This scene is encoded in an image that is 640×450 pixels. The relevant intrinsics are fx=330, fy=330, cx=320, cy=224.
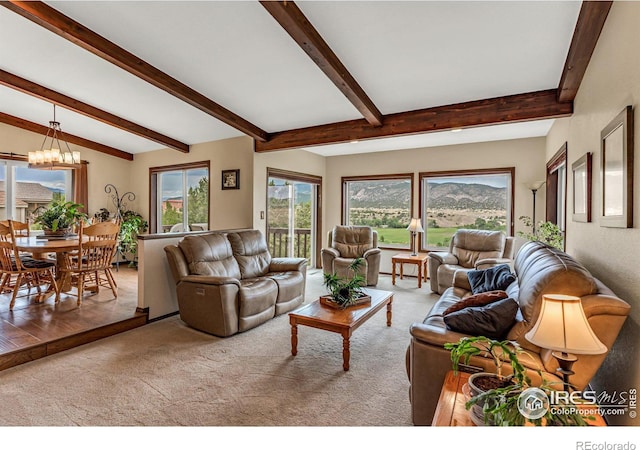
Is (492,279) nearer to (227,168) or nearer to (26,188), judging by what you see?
(227,168)

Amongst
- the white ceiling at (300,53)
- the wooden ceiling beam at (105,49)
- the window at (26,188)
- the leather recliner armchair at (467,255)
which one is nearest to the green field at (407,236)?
the leather recliner armchair at (467,255)

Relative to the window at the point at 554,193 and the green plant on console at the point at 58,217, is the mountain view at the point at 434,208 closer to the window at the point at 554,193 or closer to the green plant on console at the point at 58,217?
the window at the point at 554,193

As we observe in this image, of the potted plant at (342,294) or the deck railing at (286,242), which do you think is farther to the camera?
the deck railing at (286,242)

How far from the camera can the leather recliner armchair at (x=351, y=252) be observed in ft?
18.1

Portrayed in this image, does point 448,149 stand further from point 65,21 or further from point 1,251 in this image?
point 1,251

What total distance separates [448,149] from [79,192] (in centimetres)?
708

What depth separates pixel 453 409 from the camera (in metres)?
1.44

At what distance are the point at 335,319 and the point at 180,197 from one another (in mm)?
5122

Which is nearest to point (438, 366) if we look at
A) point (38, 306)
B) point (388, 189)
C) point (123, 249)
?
point (38, 306)

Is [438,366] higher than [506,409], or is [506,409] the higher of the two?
[506,409]

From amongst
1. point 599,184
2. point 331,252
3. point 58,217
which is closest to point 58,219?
point 58,217

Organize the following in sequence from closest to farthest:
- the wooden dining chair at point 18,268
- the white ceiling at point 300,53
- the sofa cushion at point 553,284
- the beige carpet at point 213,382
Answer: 1. the sofa cushion at point 553,284
2. the beige carpet at point 213,382
3. the white ceiling at point 300,53
4. the wooden dining chair at point 18,268

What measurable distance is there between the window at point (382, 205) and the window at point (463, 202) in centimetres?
38

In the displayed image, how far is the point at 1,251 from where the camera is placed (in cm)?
385
